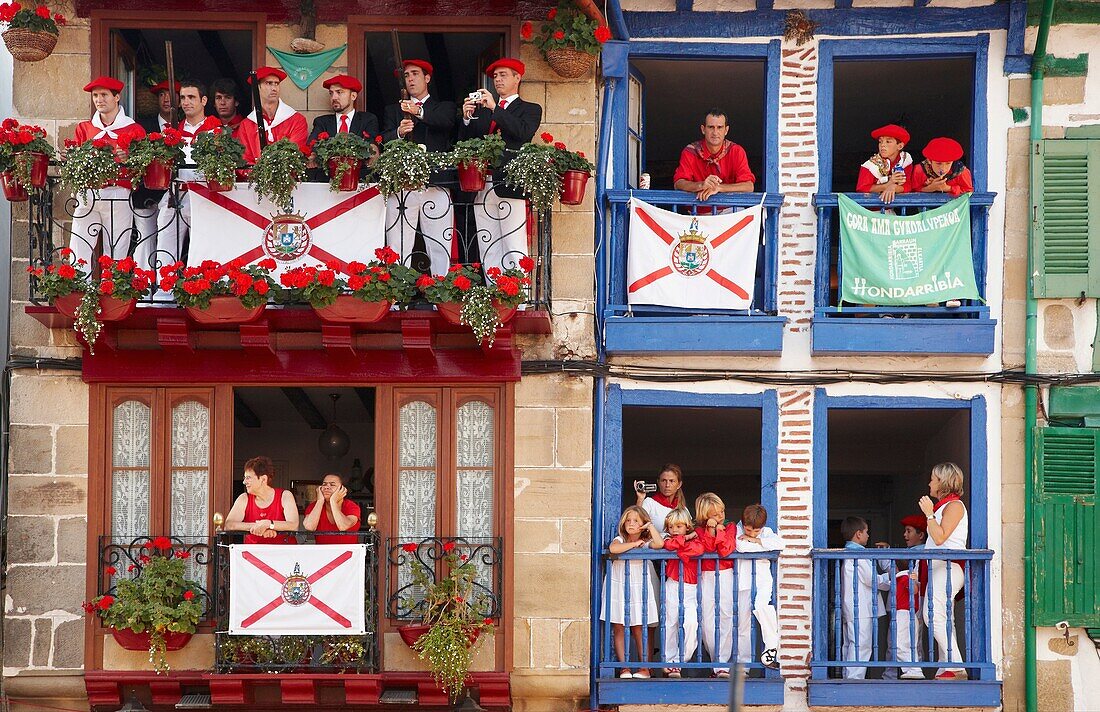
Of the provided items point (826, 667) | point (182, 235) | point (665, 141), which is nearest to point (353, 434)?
point (665, 141)

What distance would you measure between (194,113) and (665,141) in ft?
19.6

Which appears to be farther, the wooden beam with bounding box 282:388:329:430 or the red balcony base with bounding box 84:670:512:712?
the wooden beam with bounding box 282:388:329:430

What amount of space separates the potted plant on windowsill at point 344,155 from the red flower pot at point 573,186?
4.81 ft

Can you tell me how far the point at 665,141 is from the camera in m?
→ 18.5

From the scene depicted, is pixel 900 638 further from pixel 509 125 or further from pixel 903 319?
pixel 509 125

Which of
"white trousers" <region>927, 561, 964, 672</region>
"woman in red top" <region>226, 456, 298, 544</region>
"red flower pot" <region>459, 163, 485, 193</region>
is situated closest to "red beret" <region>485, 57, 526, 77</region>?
"red flower pot" <region>459, 163, 485, 193</region>

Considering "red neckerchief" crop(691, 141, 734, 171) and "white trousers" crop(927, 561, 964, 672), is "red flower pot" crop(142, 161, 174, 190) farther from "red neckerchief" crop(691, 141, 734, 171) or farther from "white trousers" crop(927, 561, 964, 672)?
"white trousers" crop(927, 561, 964, 672)

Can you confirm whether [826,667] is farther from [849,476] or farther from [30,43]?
[30,43]

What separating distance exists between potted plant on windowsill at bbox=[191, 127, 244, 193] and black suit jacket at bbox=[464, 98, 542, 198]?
1.81 metres

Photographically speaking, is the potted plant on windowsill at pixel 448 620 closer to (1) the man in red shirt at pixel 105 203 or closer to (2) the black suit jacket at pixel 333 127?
(2) the black suit jacket at pixel 333 127

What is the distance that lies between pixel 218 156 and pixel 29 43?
2.07 m

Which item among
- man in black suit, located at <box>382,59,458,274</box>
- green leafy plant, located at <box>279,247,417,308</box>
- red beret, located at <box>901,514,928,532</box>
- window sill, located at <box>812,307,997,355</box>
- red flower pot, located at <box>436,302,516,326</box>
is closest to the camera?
green leafy plant, located at <box>279,247,417,308</box>

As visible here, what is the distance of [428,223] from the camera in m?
13.9

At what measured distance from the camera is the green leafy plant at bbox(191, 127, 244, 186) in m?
13.3
